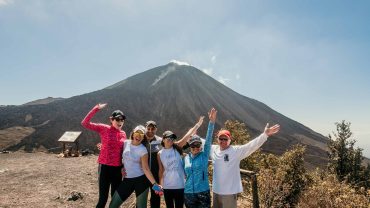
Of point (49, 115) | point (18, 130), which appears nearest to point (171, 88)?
point (49, 115)

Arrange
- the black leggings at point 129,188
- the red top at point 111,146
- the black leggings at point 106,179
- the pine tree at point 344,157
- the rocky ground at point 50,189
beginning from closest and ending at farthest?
1. the black leggings at point 129,188
2. the black leggings at point 106,179
3. the red top at point 111,146
4. the rocky ground at point 50,189
5. the pine tree at point 344,157

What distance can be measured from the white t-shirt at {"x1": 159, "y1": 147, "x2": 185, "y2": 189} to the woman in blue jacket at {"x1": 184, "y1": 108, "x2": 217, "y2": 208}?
10 cm

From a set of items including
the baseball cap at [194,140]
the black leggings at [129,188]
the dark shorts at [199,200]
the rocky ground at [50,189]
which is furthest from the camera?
the rocky ground at [50,189]

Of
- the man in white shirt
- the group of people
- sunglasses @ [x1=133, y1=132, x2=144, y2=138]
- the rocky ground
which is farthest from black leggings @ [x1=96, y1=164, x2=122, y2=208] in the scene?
the rocky ground

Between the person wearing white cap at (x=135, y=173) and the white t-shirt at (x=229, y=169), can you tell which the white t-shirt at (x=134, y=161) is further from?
the white t-shirt at (x=229, y=169)

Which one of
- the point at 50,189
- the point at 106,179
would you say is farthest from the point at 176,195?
the point at 50,189

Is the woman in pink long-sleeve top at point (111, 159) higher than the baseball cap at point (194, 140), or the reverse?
the baseball cap at point (194, 140)

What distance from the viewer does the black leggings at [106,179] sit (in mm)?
5344

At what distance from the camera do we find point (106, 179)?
545 centimetres

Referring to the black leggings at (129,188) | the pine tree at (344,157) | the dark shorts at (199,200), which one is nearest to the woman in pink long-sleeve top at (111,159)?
the black leggings at (129,188)

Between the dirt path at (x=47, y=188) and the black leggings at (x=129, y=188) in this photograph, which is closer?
the black leggings at (x=129, y=188)

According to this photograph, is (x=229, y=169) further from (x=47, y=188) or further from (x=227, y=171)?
(x=47, y=188)

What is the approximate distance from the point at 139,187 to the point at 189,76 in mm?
129349

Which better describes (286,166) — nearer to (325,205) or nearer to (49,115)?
(325,205)
